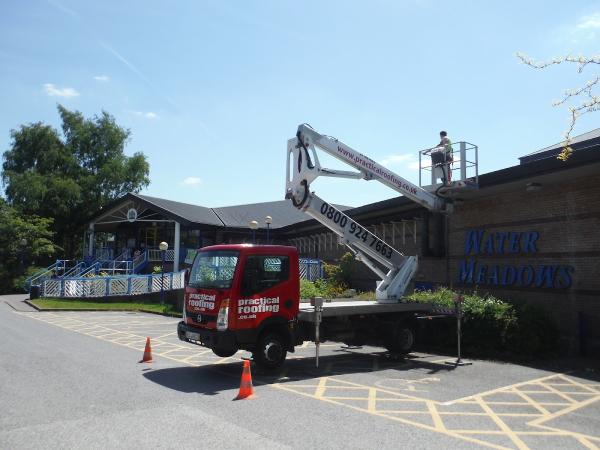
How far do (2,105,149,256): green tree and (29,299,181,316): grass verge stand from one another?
20.8 m

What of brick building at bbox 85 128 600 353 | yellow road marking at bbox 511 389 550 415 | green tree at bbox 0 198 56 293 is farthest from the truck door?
green tree at bbox 0 198 56 293

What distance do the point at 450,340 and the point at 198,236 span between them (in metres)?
22.4

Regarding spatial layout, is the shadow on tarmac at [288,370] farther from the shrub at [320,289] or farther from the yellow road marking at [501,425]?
the shrub at [320,289]

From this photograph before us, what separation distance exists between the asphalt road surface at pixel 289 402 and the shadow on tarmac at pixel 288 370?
0.07 ft

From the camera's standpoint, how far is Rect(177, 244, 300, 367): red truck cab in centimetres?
901

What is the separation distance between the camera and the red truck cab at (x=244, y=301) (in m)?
9.01

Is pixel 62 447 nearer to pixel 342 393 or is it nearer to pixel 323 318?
pixel 342 393

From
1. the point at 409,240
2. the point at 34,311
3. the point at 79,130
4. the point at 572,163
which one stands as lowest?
the point at 34,311

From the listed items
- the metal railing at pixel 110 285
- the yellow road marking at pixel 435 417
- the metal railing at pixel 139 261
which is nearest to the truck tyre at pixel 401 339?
the yellow road marking at pixel 435 417

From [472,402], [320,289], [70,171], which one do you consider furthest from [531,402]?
[70,171]

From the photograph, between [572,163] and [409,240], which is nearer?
[572,163]

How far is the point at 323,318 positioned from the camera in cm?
1036

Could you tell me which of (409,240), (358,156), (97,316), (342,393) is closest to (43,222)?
(97,316)

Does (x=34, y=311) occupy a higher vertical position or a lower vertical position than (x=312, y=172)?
lower
